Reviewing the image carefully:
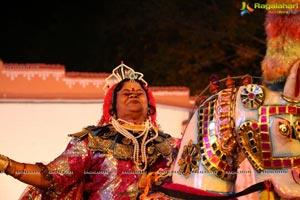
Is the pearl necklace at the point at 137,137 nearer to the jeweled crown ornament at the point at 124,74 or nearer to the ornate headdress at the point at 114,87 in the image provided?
the ornate headdress at the point at 114,87

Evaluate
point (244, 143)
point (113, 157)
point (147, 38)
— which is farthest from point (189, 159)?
point (147, 38)

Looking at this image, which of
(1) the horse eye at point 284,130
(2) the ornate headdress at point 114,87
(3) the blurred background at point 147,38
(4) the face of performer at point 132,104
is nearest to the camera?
(1) the horse eye at point 284,130

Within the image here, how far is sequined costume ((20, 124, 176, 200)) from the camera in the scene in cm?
419

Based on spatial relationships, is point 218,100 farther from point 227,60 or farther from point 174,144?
point 227,60

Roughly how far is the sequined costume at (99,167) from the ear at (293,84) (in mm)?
1614

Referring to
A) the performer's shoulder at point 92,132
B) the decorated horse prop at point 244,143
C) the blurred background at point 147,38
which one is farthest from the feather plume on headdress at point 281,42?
the blurred background at point 147,38

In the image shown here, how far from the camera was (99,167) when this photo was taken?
4.34 meters

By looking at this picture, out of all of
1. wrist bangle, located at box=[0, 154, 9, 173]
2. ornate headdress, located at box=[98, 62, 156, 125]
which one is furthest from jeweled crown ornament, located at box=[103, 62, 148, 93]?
wrist bangle, located at box=[0, 154, 9, 173]

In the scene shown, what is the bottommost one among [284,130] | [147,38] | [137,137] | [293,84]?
[137,137]

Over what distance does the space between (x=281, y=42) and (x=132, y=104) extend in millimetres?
1728

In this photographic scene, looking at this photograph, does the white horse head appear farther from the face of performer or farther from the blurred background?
the blurred background

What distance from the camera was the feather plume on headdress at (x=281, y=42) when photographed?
2840mm

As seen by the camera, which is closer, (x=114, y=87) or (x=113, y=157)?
(x=113, y=157)

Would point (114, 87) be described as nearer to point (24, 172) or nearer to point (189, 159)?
point (24, 172)
